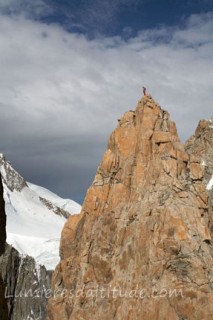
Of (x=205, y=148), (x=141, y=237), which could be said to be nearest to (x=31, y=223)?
(x=205, y=148)

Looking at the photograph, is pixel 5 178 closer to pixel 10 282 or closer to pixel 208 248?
pixel 10 282

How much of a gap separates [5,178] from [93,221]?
129607mm

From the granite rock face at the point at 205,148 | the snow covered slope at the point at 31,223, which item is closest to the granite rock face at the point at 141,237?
the granite rock face at the point at 205,148

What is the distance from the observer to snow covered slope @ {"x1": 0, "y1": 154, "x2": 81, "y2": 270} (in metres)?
122

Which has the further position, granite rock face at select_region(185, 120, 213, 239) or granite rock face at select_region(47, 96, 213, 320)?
granite rock face at select_region(185, 120, 213, 239)

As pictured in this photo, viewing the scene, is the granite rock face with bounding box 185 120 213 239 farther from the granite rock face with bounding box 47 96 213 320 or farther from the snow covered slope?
the snow covered slope

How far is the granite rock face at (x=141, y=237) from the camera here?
184 feet

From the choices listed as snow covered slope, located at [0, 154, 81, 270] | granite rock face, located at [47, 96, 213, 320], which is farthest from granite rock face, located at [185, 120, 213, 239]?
snow covered slope, located at [0, 154, 81, 270]

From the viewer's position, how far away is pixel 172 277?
56.3 metres

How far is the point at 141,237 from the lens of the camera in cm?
6131

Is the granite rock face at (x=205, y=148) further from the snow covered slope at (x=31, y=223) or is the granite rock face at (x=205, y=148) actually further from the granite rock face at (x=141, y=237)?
the snow covered slope at (x=31, y=223)

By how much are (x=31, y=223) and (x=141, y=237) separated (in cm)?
10920

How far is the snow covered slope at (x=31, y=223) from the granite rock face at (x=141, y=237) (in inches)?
1908

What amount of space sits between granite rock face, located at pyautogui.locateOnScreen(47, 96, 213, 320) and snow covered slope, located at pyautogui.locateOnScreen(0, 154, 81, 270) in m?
48.5
